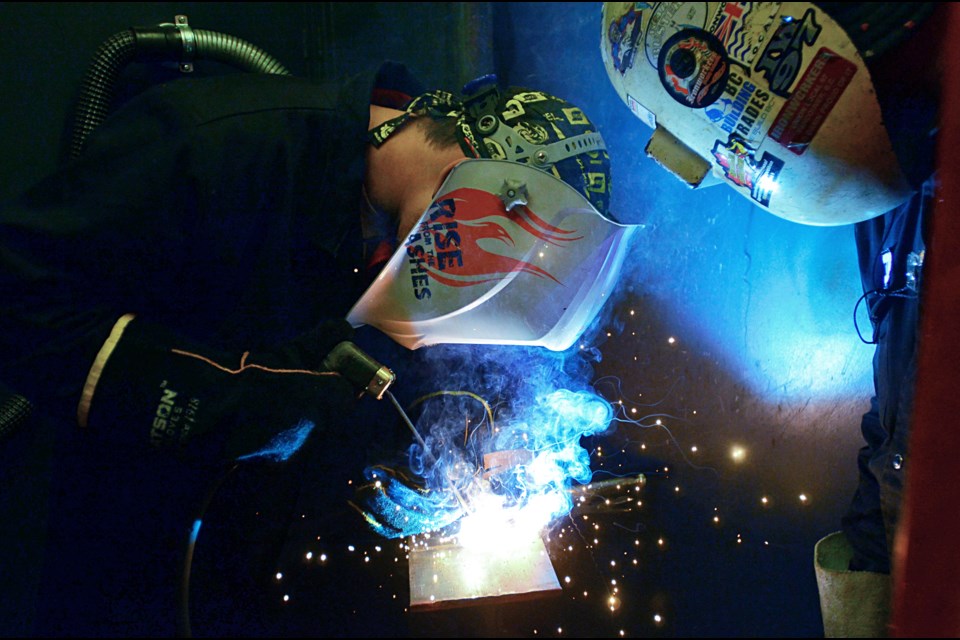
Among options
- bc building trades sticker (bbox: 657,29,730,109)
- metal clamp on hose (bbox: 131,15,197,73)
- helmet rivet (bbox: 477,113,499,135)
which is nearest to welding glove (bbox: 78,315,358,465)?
helmet rivet (bbox: 477,113,499,135)

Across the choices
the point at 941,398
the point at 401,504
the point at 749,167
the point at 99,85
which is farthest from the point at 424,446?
the point at 99,85

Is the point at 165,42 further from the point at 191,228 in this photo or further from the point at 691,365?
the point at 691,365

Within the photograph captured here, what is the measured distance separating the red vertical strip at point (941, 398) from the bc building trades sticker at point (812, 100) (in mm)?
171

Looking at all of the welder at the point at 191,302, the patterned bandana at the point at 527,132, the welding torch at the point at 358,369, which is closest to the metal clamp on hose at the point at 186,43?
the welder at the point at 191,302

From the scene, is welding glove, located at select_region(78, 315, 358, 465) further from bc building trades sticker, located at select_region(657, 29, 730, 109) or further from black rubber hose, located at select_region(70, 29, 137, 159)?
bc building trades sticker, located at select_region(657, 29, 730, 109)

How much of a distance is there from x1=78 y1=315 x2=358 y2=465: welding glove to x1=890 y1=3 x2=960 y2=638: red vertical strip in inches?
47.2

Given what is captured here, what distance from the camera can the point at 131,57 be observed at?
6.38 feet

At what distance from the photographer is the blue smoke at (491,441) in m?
1.95

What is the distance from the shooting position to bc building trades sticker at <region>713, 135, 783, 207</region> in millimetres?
1464

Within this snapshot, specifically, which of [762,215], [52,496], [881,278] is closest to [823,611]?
[881,278]

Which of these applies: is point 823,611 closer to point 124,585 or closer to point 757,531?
point 757,531

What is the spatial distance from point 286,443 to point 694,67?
1.28 m

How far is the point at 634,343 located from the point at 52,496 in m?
1.80

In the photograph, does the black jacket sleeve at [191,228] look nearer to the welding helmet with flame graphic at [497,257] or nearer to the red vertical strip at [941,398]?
the welding helmet with flame graphic at [497,257]
